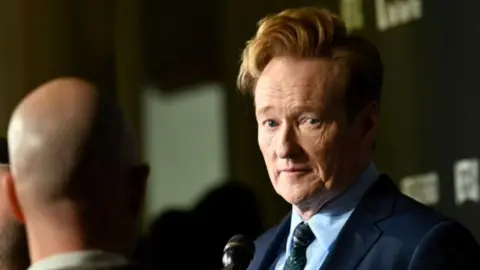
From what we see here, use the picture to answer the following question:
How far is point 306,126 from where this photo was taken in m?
1.50

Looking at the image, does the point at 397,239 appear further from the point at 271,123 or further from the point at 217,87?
the point at 217,87

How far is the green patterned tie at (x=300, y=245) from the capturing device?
152 centimetres

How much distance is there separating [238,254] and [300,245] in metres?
0.16

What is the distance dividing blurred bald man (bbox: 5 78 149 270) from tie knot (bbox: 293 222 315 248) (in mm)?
469

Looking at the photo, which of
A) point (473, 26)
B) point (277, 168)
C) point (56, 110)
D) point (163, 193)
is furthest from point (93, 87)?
point (163, 193)

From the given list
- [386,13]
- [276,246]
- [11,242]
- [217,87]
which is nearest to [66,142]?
[11,242]

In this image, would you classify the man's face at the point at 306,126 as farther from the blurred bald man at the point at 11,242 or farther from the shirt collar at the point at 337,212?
the blurred bald man at the point at 11,242

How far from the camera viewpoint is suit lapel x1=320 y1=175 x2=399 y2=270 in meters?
1.46

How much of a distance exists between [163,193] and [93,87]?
3.67 meters

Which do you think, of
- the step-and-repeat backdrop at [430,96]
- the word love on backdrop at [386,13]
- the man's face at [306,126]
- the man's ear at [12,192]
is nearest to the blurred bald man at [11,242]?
the man's ear at [12,192]

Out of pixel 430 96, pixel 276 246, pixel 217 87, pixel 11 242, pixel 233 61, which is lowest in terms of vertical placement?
pixel 217 87

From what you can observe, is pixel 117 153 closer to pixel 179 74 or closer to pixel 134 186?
pixel 134 186

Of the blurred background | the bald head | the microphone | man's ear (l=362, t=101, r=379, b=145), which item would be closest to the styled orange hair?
man's ear (l=362, t=101, r=379, b=145)

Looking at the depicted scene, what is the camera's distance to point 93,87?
1.10 meters
